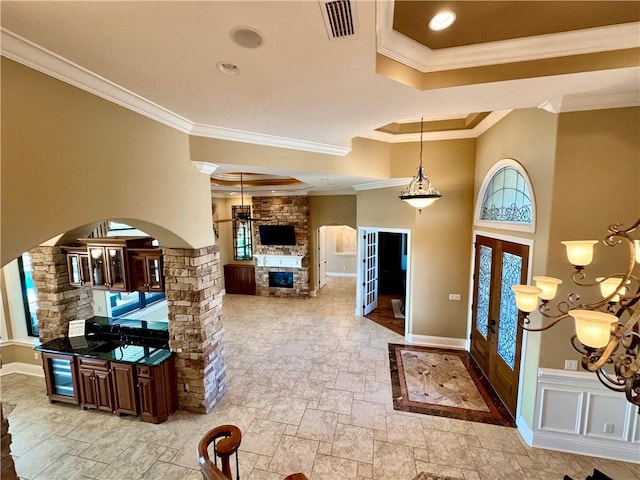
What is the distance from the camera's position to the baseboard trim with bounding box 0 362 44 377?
14.9ft

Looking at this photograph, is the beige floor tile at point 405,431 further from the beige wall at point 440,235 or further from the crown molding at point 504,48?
the crown molding at point 504,48

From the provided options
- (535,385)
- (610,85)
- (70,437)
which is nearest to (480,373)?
(535,385)

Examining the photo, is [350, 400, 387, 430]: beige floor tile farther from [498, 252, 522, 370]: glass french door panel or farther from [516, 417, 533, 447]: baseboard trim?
[498, 252, 522, 370]: glass french door panel

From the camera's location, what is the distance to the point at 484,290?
4.39 metres

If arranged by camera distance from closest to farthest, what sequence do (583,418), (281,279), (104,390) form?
(583,418) < (104,390) < (281,279)

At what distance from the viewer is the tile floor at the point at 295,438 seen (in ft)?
8.99

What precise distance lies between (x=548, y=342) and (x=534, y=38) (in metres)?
2.92

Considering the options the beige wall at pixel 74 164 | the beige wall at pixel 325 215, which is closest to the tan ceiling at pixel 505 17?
the beige wall at pixel 74 164

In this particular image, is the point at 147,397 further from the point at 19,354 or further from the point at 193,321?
the point at 19,354

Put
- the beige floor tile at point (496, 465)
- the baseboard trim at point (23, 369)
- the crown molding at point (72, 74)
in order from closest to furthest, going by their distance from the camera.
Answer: the crown molding at point (72, 74)
the beige floor tile at point (496, 465)
the baseboard trim at point (23, 369)

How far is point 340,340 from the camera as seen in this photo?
5.59 meters

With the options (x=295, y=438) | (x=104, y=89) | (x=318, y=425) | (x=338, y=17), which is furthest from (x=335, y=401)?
(x=104, y=89)

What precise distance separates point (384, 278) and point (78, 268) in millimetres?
7521

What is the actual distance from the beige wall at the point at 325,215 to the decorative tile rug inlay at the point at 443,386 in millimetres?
4124
